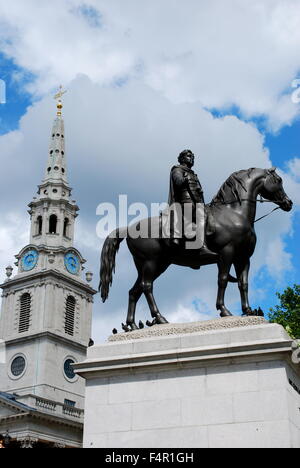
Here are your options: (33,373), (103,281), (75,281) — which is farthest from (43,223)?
Result: (103,281)

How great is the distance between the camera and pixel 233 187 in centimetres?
1400

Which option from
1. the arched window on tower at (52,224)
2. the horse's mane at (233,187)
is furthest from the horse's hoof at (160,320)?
the arched window on tower at (52,224)

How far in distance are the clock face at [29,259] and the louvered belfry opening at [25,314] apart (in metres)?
3.84

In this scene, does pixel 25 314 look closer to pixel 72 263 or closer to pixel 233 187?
pixel 72 263

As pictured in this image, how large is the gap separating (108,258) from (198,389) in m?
3.85

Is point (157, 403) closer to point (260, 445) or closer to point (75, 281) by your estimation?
point (260, 445)

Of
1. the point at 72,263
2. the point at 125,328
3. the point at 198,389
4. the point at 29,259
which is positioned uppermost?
the point at 72,263

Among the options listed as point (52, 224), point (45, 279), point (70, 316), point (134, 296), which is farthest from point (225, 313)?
point (52, 224)

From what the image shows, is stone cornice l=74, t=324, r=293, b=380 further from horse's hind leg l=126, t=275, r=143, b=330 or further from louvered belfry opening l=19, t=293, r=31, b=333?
louvered belfry opening l=19, t=293, r=31, b=333

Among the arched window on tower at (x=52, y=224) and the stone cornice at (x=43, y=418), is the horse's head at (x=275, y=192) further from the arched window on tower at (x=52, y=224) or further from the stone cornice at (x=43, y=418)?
the arched window on tower at (x=52, y=224)

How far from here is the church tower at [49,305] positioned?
7850 centimetres

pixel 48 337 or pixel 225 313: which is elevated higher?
pixel 48 337
